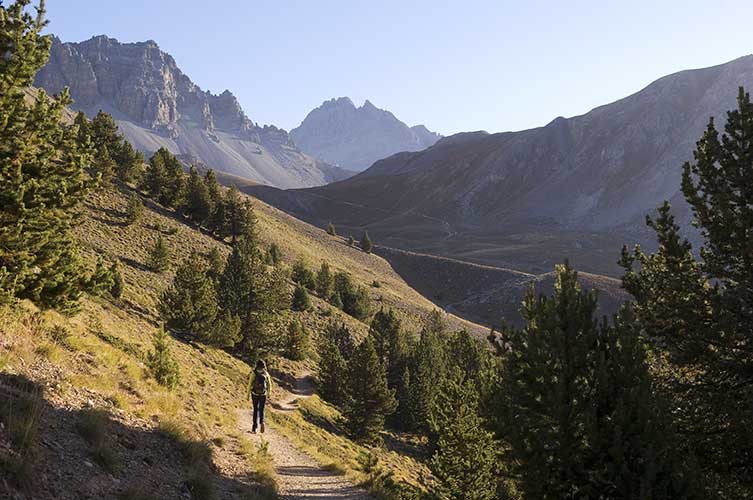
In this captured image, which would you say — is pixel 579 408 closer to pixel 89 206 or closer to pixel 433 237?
pixel 89 206

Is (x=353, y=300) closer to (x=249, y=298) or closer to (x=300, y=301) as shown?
(x=300, y=301)

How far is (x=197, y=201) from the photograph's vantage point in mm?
55562

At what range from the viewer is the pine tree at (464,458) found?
17.6 meters

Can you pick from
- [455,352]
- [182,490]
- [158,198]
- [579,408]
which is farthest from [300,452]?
[158,198]

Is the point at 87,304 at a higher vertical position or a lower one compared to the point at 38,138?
lower

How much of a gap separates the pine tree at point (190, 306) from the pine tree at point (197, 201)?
88.5ft

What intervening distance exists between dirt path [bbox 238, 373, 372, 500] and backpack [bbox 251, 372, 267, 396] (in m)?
1.48

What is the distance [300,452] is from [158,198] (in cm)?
4694

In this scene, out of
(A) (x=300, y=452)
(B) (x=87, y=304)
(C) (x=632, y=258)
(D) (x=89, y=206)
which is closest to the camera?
(C) (x=632, y=258)

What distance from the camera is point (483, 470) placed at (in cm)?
1795

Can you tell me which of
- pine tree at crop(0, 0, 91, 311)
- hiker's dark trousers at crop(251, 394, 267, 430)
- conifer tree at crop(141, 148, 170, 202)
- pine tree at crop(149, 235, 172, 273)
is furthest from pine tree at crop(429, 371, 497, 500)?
conifer tree at crop(141, 148, 170, 202)

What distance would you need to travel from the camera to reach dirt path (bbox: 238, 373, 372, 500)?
1307 centimetres

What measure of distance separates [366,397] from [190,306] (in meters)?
12.1

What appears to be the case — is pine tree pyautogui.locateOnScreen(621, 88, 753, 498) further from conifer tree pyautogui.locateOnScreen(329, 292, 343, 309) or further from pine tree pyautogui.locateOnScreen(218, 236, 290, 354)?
conifer tree pyautogui.locateOnScreen(329, 292, 343, 309)
